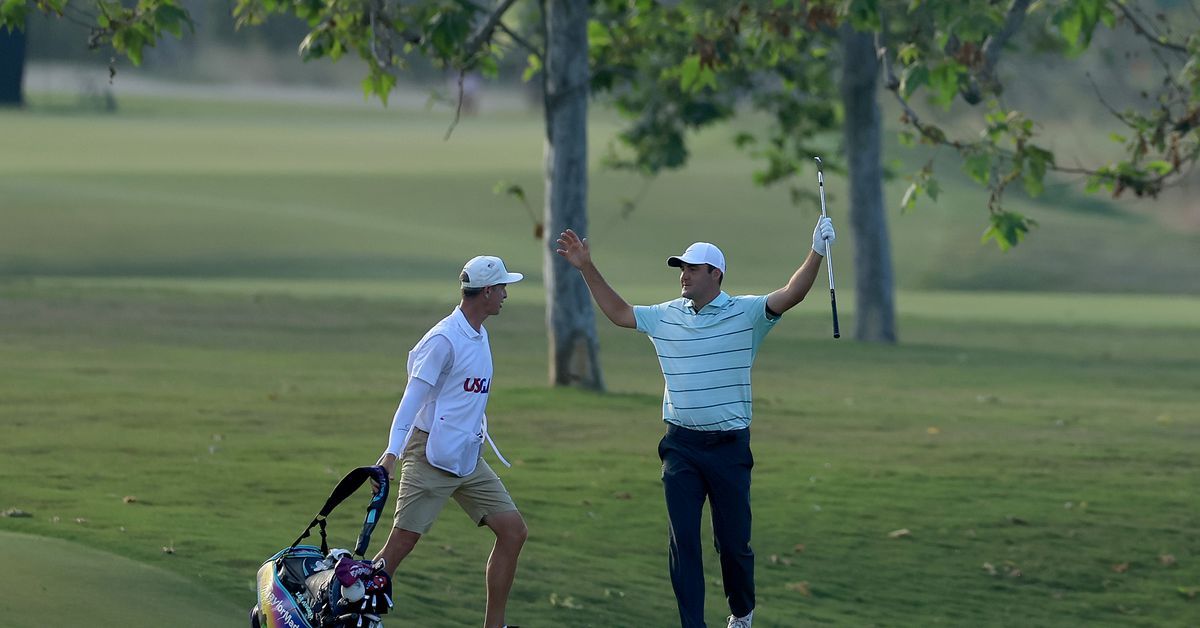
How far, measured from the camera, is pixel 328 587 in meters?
8.98

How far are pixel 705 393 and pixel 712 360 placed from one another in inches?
7.0

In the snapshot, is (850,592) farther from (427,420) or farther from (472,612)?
(427,420)

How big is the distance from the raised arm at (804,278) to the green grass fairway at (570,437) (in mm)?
3295

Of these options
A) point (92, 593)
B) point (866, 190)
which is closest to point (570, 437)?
point (92, 593)

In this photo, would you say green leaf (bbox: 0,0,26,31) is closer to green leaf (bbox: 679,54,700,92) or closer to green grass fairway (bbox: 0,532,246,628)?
green grass fairway (bbox: 0,532,246,628)

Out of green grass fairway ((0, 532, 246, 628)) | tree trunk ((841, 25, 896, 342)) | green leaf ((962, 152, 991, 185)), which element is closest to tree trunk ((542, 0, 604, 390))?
green leaf ((962, 152, 991, 185))

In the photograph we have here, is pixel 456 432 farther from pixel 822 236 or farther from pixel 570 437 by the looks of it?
pixel 570 437

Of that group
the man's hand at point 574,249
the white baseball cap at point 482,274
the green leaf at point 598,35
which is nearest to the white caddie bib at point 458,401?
the white baseball cap at point 482,274

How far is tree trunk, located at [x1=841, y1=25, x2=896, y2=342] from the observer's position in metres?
36.6

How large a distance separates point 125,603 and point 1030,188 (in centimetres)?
850

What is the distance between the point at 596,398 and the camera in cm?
2558

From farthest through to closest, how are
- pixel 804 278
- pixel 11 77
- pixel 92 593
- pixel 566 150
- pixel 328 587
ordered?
pixel 11 77, pixel 566 150, pixel 92 593, pixel 804 278, pixel 328 587

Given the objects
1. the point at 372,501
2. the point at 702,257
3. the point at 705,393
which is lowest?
the point at 372,501

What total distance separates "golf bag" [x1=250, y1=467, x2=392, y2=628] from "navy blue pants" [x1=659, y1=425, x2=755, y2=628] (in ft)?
5.66
